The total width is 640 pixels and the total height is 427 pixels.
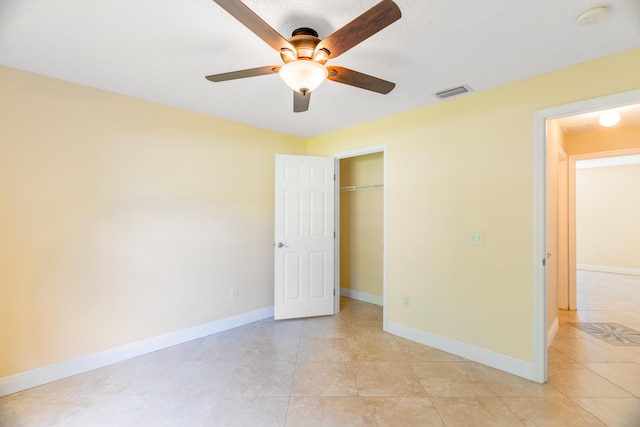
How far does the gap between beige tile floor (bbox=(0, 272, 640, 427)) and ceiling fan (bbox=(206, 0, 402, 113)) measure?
2.12 metres

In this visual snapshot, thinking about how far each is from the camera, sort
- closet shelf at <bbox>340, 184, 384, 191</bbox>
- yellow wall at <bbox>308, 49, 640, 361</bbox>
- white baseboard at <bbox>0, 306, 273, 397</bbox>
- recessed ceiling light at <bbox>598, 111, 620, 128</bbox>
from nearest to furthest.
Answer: white baseboard at <bbox>0, 306, 273, 397</bbox>, yellow wall at <bbox>308, 49, 640, 361</bbox>, recessed ceiling light at <bbox>598, 111, 620, 128</bbox>, closet shelf at <bbox>340, 184, 384, 191</bbox>

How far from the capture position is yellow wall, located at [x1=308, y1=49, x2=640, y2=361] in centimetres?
209

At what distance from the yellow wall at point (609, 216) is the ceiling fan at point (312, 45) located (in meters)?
7.41

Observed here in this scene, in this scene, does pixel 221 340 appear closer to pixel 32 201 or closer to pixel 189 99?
pixel 32 201

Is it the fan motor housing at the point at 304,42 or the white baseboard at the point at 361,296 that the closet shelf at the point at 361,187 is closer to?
the white baseboard at the point at 361,296

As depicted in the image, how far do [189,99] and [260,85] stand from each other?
83 centimetres

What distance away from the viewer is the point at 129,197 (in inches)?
97.2

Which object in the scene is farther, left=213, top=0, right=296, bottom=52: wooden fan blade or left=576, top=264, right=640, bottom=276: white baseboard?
left=576, top=264, right=640, bottom=276: white baseboard

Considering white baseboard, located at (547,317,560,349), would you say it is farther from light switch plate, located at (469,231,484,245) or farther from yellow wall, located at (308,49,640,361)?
light switch plate, located at (469,231,484,245)

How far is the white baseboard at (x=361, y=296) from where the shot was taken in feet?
12.8

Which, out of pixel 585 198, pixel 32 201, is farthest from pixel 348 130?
pixel 585 198

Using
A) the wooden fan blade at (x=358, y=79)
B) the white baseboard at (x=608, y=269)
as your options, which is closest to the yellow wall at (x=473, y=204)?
the wooden fan blade at (x=358, y=79)

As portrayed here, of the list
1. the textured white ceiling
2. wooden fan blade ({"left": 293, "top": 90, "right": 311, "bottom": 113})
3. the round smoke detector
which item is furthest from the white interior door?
the round smoke detector

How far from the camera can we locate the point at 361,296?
4.10 m
